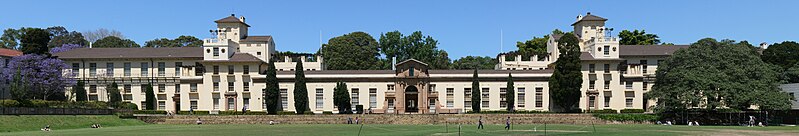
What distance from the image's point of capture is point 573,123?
6581cm

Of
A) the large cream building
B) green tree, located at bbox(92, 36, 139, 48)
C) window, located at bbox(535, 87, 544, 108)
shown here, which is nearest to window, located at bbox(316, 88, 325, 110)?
the large cream building

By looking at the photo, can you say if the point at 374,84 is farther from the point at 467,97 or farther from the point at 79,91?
the point at 79,91

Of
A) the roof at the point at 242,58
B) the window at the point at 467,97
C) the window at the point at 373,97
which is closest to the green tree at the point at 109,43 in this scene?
the roof at the point at 242,58

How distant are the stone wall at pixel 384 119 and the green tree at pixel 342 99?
380 inches

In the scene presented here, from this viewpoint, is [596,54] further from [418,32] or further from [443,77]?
[418,32]

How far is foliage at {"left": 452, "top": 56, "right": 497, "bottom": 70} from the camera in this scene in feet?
412

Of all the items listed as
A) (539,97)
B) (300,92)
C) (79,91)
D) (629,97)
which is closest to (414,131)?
(300,92)

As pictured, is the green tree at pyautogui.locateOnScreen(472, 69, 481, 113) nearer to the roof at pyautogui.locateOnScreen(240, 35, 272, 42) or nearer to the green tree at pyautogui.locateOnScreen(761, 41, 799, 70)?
the roof at pyautogui.locateOnScreen(240, 35, 272, 42)

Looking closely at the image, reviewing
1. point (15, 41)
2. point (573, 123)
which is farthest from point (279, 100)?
point (15, 41)

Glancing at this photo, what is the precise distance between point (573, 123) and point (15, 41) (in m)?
91.5

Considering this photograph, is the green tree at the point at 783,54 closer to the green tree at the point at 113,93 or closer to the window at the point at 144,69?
the window at the point at 144,69

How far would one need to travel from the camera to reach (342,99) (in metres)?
78.8

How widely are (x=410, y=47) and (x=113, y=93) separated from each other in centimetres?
4491

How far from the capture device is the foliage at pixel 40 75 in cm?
7712
